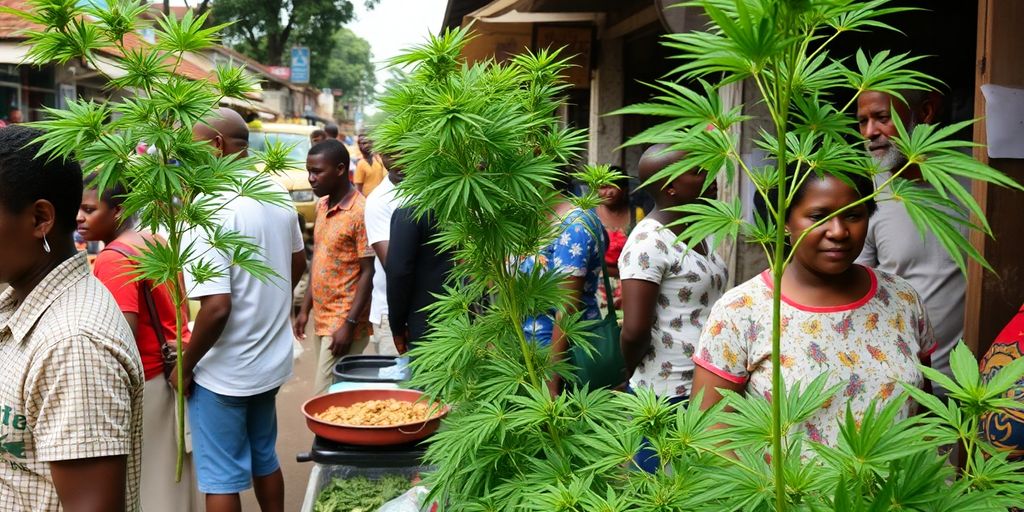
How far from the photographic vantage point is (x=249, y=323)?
3479 mm

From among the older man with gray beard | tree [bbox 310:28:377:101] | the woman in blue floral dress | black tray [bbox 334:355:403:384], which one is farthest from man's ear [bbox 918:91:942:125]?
tree [bbox 310:28:377:101]

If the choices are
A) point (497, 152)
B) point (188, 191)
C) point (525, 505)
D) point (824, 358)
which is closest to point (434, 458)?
point (525, 505)

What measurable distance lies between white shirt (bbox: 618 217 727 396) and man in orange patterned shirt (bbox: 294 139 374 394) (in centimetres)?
208

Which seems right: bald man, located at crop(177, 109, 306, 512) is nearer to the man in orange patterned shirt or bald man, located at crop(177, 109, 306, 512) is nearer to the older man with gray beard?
the man in orange patterned shirt

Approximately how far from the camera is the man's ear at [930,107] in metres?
2.89

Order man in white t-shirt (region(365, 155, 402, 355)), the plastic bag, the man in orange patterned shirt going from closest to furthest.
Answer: the plastic bag → man in white t-shirt (region(365, 155, 402, 355)) → the man in orange patterned shirt

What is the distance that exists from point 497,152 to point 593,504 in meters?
0.81

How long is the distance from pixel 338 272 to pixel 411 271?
990mm

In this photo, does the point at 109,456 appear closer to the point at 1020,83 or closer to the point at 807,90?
the point at 807,90

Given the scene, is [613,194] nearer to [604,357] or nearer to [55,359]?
[604,357]

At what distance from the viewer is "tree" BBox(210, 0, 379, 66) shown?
112ft

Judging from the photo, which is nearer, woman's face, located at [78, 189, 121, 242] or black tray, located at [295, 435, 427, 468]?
black tray, located at [295, 435, 427, 468]

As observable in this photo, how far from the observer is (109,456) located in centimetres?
171

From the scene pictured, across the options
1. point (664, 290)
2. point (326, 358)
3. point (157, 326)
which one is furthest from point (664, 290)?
point (326, 358)
